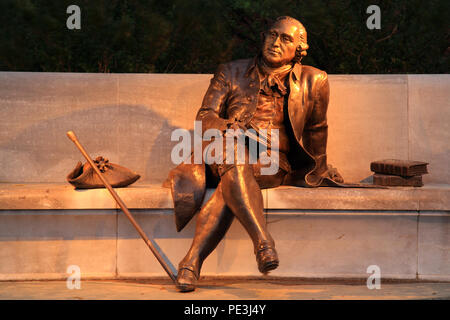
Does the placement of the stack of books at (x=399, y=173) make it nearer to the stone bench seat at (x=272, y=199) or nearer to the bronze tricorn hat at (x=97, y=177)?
the stone bench seat at (x=272, y=199)

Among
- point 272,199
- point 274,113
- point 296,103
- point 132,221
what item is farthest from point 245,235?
point 296,103

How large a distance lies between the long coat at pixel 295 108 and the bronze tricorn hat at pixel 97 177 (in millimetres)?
316

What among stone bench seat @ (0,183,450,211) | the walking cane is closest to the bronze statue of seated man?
stone bench seat @ (0,183,450,211)

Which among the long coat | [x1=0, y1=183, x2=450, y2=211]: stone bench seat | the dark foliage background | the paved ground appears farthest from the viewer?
the dark foliage background

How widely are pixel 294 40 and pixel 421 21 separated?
381cm

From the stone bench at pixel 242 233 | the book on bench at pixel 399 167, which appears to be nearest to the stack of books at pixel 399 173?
the book on bench at pixel 399 167

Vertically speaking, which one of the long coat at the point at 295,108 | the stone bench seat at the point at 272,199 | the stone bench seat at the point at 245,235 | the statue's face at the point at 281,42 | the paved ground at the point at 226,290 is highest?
the statue's face at the point at 281,42

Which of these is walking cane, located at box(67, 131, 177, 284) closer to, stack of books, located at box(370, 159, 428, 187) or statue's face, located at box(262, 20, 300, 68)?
statue's face, located at box(262, 20, 300, 68)

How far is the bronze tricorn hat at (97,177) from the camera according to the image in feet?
16.2

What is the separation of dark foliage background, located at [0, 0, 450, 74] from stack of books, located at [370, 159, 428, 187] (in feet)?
10.8

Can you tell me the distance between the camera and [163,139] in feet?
19.3

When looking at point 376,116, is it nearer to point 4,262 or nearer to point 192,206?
point 192,206

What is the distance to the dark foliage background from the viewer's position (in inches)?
324

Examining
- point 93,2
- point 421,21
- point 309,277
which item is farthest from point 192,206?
point 421,21
